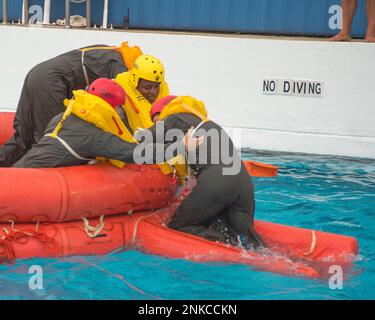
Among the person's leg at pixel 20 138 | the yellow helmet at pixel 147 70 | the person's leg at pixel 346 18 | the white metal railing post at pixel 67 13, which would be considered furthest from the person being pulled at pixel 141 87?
the white metal railing post at pixel 67 13

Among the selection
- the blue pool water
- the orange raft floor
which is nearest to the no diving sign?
the blue pool water

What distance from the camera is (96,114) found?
6.14 metres

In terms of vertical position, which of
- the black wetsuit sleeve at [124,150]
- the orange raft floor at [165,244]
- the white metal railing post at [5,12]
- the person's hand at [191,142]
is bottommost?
the orange raft floor at [165,244]

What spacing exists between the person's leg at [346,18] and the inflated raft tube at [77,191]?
15.6 feet

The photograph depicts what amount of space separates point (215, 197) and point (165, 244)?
542 mm

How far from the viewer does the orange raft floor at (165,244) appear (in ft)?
19.2

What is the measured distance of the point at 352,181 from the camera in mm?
8992

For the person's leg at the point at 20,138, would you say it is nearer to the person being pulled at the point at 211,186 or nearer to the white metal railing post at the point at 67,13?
the person being pulled at the point at 211,186

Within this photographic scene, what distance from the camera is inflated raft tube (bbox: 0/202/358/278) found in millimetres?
5848

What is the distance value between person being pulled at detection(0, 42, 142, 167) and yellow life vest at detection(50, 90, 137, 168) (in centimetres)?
151

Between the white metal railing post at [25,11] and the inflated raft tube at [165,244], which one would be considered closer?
the inflated raft tube at [165,244]

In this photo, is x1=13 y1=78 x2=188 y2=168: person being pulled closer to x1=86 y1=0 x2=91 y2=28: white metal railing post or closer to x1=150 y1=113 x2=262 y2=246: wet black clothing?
x1=150 y1=113 x2=262 y2=246: wet black clothing

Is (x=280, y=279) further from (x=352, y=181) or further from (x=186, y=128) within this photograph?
(x=352, y=181)
